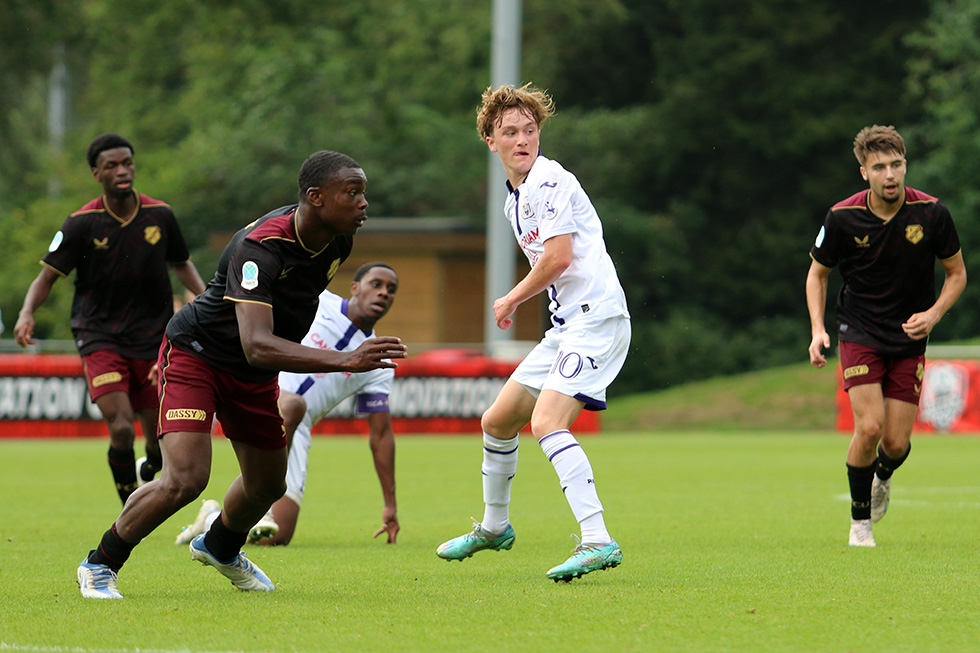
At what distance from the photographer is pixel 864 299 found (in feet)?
27.8

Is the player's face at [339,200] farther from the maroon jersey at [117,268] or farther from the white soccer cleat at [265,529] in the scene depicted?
the maroon jersey at [117,268]

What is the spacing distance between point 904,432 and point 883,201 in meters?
1.48

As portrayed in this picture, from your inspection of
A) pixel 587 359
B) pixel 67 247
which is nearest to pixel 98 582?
pixel 587 359

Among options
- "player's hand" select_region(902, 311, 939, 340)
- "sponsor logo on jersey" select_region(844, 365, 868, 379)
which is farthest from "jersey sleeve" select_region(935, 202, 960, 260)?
"sponsor logo on jersey" select_region(844, 365, 868, 379)

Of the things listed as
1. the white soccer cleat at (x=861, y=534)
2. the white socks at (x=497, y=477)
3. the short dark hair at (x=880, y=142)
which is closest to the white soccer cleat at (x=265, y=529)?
the white socks at (x=497, y=477)

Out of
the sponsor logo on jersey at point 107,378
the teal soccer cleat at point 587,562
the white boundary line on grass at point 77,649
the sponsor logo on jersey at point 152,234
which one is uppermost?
the sponsor logo on jersey at point 152,234

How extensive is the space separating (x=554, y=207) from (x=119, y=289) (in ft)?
12.8

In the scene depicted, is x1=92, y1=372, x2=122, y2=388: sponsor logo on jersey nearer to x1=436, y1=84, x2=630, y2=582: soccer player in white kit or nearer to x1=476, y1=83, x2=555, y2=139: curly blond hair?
x1=436, y1=84, x2=630, y2=582: soccer player in white kit

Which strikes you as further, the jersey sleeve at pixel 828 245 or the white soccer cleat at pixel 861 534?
the jersey sleeve at pixel 828 245

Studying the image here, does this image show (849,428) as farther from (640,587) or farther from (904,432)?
(640,587)

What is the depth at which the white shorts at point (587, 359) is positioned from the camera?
22.0ft

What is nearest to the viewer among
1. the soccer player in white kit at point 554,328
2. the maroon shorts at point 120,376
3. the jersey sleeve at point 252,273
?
the jersey sleeve at point 252,273

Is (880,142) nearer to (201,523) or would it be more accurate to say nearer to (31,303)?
(201,523)

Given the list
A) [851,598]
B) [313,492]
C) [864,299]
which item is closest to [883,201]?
[864,299]
